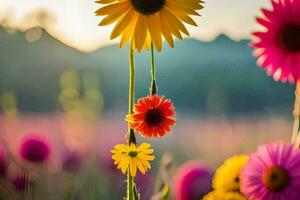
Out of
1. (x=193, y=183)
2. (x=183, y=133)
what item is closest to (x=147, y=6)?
(x=193, y=183)

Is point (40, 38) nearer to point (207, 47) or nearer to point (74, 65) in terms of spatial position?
point (74, 65)

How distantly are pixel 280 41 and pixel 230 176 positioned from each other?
0.10 m

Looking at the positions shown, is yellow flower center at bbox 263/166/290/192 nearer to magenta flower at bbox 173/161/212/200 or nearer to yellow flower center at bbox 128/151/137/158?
yellow flower center at bbox 128/151/137/158

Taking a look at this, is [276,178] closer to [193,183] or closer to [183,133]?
[193,183]

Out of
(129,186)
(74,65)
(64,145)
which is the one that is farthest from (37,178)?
(74,65)

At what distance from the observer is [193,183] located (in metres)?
0.66

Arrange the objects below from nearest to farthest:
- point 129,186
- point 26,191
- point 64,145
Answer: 1. point 129,186
2. point 26,191
3. point 64,145

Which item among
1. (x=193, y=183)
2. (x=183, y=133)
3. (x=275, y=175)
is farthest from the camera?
(x=183, y=133)

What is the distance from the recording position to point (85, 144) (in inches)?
33.8

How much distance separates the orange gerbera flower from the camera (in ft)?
1.49

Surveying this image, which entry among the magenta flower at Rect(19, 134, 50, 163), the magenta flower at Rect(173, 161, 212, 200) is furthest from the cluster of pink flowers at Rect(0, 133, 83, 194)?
the magenta flower at Rect(173, 161, 212, 200)

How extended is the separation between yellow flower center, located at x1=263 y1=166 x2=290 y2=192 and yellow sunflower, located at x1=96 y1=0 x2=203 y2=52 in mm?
99

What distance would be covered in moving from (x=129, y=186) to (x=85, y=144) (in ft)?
1.33

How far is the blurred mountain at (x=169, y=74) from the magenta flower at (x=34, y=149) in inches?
7.9
